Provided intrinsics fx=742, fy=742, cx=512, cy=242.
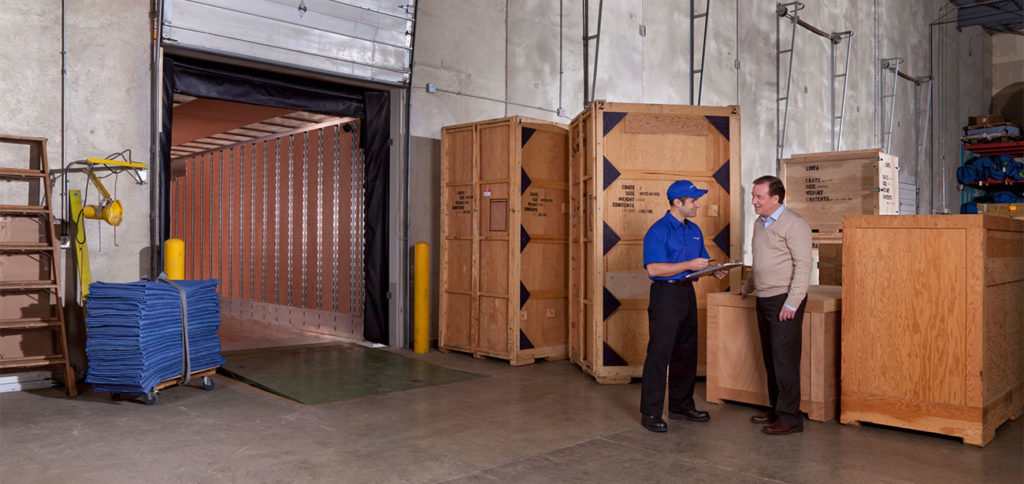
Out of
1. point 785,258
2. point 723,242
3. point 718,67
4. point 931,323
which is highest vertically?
point 718,67

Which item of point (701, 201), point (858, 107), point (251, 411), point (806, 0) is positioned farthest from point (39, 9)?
point (858, 107)

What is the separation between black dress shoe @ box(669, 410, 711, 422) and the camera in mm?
5902

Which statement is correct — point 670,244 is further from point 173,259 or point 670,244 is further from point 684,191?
point 173,259

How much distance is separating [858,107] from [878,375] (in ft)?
47.7

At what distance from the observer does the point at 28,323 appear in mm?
6559

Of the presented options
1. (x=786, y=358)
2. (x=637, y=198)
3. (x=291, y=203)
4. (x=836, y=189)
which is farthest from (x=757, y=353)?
(x=291, y=203)

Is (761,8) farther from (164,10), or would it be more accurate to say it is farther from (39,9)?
(39,9)

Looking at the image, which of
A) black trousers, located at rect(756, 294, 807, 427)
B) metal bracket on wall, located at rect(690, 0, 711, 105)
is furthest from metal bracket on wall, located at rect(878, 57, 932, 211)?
black trousers, located at rect(756, 294, 807, 427)

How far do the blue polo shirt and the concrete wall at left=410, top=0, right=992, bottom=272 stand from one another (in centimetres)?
472

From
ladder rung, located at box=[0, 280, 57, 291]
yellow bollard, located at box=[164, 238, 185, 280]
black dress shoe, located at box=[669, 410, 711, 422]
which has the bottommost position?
black dress shoe, located at box=[669, 410, 711, 422]

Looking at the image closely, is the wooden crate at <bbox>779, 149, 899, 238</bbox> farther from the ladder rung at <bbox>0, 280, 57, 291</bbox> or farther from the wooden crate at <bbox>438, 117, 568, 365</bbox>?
the ladder rung at <bbox>0, 280, 57, 291</bbox>

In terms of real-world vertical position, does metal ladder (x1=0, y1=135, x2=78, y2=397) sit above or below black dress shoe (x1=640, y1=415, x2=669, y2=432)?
above

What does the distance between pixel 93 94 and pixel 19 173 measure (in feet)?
3.53

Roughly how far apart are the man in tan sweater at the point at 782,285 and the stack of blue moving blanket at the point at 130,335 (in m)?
5.07
